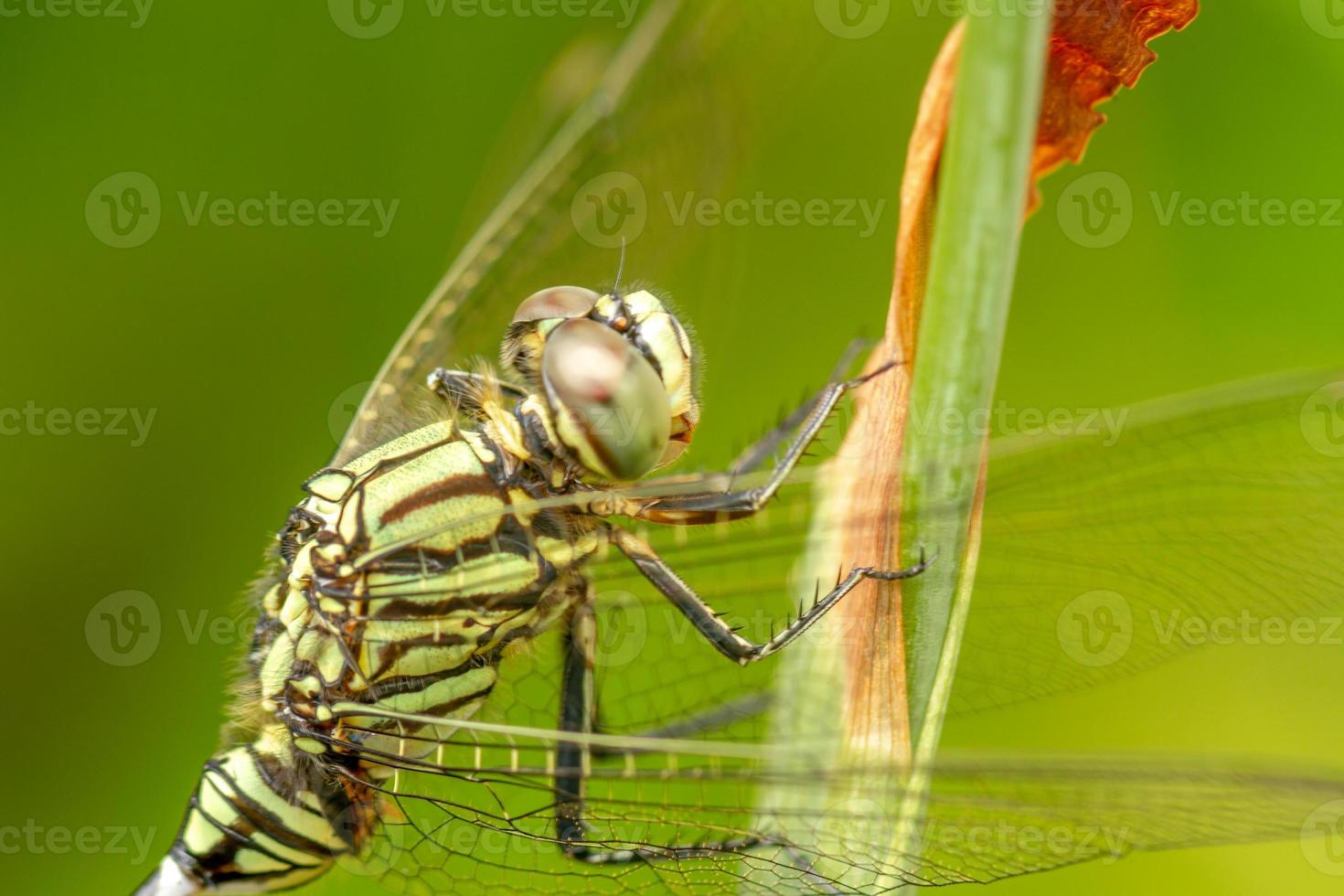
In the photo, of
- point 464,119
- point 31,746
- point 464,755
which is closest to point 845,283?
point 464,119

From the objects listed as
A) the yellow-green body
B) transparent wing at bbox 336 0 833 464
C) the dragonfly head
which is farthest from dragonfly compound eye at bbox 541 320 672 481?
transparent wing at bbox 336 0 833 464

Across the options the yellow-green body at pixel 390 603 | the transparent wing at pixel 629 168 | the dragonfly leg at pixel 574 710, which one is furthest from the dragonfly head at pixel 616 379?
the transparent wing at pixel 629 168

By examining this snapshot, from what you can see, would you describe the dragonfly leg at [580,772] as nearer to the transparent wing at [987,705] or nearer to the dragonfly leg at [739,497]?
the transparent wing at [987,705]

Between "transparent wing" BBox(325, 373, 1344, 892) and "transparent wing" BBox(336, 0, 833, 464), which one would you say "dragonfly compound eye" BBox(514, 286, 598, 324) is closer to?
"transparent wing" BBox(325, 373, 1344, 892)

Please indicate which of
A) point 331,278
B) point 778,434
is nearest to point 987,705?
point 778,434

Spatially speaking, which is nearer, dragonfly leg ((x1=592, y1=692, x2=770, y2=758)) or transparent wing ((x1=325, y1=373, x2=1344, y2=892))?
transparent wing ((x1=325, y1=373, x2=1344, y2=892))

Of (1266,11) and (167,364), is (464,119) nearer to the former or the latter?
(167,364)

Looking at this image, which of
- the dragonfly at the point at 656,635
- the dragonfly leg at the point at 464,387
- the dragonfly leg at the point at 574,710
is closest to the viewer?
the dragonfly at the point at 656,635
